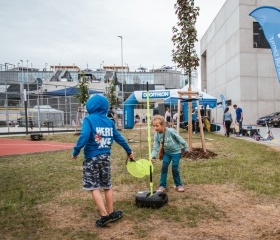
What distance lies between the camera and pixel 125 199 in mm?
5488

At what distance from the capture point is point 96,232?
402 centimetres

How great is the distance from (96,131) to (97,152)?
0.98ft

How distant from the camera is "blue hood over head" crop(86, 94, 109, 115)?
14.2ft

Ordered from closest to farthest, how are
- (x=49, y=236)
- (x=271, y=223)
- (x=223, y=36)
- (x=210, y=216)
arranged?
(x=49, y=236) < (x=271, y=223) < (x=210, y=216) < (x=223, y=36)

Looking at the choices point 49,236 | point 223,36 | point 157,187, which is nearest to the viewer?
point 49,236

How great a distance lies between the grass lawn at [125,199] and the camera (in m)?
4.08

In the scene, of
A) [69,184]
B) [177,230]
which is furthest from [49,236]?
[69,184]

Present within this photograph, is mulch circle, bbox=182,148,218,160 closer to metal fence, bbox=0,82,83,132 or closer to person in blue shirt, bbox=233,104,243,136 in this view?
person in blue shirt, bbox=233,104,243,136

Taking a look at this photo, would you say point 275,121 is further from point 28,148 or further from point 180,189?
point 180,189

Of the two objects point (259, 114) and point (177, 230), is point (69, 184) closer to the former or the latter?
point (177, 230)

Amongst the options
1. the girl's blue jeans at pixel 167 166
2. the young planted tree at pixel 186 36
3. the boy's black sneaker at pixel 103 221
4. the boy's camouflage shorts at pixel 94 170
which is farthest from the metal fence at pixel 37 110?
the boy's black sneaker at pixel 103 221

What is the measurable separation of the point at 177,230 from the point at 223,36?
39061 mm

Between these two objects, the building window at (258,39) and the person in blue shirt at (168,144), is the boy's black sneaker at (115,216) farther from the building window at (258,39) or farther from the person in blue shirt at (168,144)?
the building window at (258,39)

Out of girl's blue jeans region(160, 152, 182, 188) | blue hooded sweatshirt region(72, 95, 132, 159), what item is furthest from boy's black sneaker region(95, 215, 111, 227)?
girl's blue jeans region(160, 152, 182, 188)
